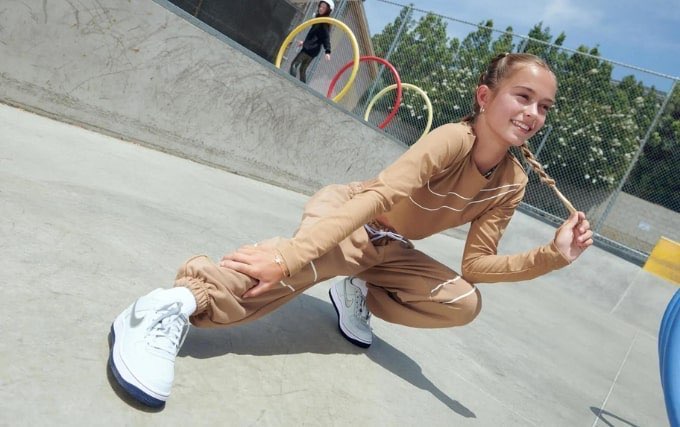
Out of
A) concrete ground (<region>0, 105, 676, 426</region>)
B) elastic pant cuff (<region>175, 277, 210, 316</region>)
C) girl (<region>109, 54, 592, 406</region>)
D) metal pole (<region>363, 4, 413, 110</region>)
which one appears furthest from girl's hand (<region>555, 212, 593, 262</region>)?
metal pole (<region>363, 4, 413, 110</region>)

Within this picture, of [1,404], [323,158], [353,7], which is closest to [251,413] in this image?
[1,404]

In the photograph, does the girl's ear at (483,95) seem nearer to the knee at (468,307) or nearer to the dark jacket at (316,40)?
the knee at (468,307)

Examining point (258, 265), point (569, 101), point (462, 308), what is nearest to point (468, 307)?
point (462, 308)

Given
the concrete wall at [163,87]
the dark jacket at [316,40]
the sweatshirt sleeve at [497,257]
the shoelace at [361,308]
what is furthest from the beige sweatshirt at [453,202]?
the dark jacket at [316,40]

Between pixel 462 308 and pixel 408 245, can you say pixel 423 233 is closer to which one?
pixel 408 245

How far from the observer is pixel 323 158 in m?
6.78

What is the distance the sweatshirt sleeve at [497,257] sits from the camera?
217 cm

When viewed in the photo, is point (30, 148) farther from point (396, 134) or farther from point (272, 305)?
point (396, 134)

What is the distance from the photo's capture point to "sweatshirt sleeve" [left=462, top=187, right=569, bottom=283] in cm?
217

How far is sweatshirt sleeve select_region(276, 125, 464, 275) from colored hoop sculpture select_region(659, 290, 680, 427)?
3.02 ft

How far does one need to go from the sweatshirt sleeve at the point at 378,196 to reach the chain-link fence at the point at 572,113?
7830 mm

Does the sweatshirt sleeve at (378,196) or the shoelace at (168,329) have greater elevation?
the sweatshirt sleeve at (378,196)

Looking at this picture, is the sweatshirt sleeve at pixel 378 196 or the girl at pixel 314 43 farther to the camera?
the girl at pixel 314 43

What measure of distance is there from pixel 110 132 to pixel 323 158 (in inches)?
110
